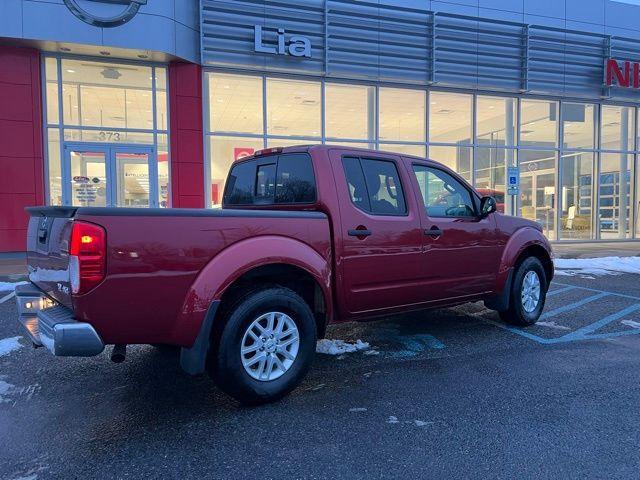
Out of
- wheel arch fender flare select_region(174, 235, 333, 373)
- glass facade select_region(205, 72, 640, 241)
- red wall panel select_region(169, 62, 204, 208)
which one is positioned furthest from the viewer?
glass facade select_region(205, 72, 640, 241)

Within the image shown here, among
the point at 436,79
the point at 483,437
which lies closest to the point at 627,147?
the point at 436,79

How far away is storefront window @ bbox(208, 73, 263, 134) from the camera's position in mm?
13422

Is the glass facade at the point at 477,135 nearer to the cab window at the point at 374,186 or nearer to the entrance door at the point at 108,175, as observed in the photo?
the entrance door at the point at 108,175

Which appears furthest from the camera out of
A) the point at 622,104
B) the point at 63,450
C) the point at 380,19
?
the point at 622,104

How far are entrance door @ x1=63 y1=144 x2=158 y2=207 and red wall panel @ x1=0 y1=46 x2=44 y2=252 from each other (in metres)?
0.69

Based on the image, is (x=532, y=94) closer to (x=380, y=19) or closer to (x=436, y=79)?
(x=436, y=79)

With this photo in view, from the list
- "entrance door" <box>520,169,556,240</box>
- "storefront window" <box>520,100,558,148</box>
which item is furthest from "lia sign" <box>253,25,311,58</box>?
"entrance door" <box>520,169,556,240</box>

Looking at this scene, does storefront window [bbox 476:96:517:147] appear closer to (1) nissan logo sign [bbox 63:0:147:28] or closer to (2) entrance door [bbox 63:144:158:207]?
(2) entrance door [bbox 63:144:158:207]

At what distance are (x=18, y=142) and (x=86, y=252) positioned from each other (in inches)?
435

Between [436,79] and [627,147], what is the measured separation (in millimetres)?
8435

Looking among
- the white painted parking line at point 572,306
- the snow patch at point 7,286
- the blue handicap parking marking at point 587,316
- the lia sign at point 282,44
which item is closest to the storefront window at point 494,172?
the lia sign at point 282,44

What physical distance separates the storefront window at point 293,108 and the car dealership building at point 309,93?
0.04 metres

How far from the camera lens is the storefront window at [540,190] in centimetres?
1691

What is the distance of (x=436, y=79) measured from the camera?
47.6 ft
